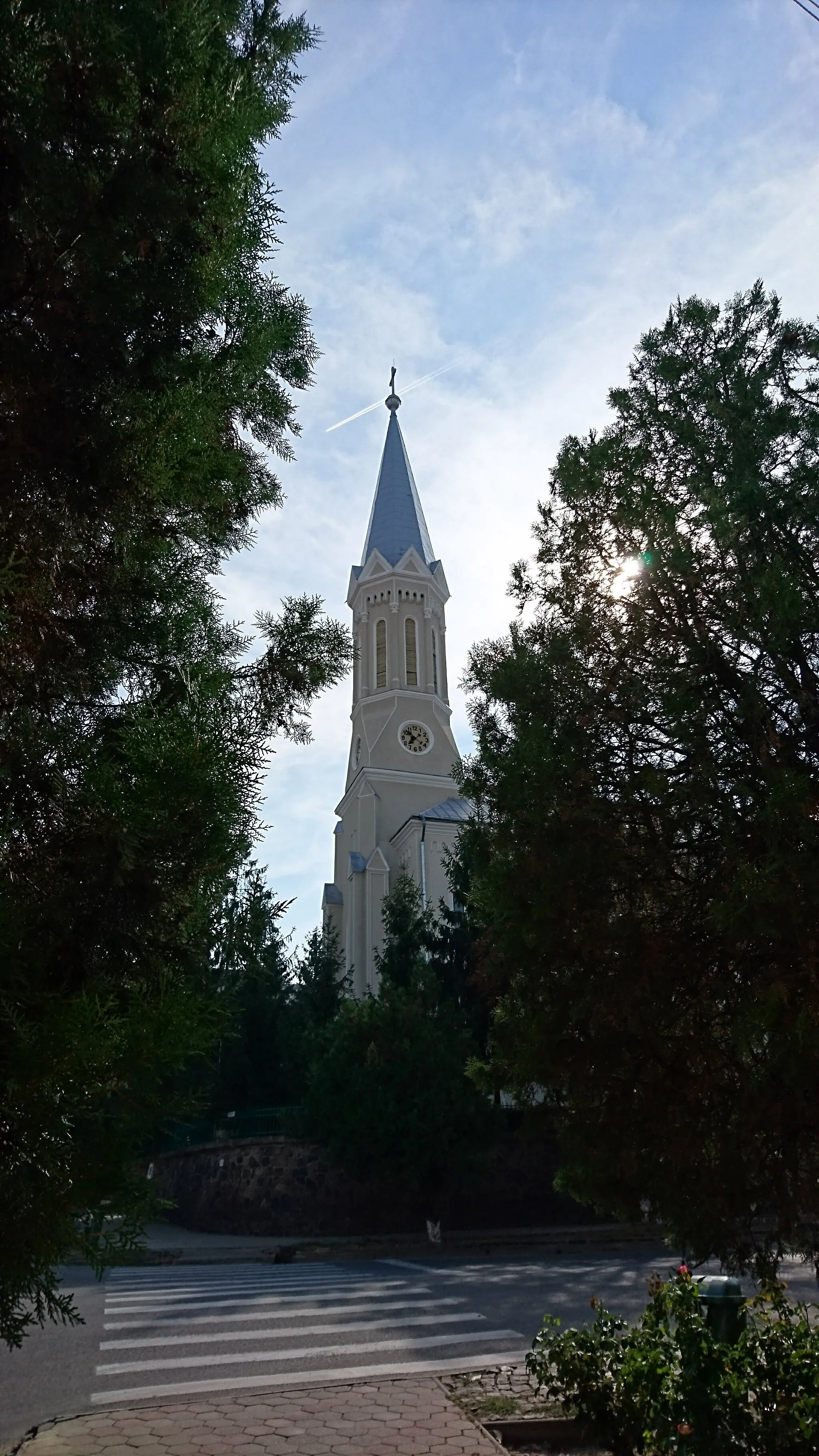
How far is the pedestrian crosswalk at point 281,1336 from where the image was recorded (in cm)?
730

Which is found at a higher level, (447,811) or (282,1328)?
(447,811)

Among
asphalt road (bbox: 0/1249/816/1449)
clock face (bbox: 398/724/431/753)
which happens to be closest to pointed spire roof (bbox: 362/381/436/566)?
clock face (bbox: 398/724/431/753)

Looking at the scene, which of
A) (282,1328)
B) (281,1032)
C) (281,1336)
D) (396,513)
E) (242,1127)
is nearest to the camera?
(281,1336)

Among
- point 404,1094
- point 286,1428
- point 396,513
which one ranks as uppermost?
point 396,513

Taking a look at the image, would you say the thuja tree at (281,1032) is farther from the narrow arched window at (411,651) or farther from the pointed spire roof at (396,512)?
the pointed spire roof at (396,512)

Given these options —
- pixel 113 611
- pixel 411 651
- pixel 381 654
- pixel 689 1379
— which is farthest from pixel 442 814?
pixel 113 611

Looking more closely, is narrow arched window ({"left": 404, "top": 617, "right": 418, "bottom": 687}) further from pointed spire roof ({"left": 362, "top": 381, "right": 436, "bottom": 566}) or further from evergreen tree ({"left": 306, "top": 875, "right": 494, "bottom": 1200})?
evergreen tree ({"left": 306, "top": 875, "right": 494, "bottom": 1200})

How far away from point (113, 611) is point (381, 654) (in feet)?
142

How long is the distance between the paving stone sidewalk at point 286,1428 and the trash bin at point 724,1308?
1.33 meters

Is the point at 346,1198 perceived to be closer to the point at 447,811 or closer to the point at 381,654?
the point at 447,811

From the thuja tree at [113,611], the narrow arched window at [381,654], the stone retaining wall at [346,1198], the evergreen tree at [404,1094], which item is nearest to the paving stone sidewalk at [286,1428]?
the thuja tree at [113,611]

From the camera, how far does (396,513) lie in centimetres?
5109

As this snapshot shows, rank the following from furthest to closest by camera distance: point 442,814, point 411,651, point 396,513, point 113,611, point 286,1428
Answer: point 396,513 → point 411,651 → point 442,814 → point 286,1428 → point 113,611

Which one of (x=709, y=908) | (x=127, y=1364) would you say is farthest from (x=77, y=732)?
(x=127, y=1364)
